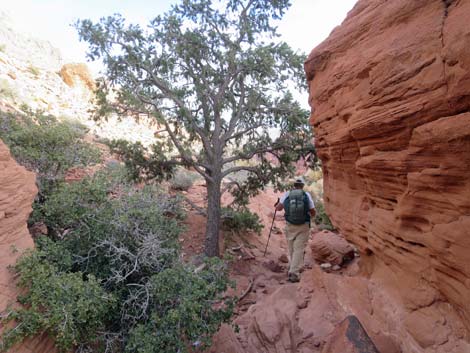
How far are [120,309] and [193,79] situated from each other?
6578mm

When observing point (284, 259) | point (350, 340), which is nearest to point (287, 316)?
point (350, 340)

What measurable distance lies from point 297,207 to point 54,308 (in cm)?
441

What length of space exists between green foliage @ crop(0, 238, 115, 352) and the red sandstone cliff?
126 millimetres

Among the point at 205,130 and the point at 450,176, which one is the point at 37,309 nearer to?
the point at 450,176

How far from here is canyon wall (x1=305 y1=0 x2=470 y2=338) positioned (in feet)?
7.35

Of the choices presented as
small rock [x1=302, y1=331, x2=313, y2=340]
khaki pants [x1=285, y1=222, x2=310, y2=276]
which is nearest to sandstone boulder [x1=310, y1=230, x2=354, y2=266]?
khaki pants [x1=285, y1=222, x2=310, y2=276]

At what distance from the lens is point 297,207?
6254 mm

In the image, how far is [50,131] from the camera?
22.2 feet

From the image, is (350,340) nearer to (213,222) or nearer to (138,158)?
(213,222)

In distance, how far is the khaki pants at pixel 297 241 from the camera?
644 centimetres

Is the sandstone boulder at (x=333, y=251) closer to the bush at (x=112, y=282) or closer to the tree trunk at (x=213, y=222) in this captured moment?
the bush at (x=112, y=282)

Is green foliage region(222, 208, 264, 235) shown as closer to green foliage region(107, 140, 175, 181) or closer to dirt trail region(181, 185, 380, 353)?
green foliage region(107, 140, 175, 181)

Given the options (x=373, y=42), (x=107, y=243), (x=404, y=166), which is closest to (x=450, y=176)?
(x=404, y=166)

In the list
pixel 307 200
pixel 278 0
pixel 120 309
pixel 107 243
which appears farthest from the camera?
pixel 278 0
